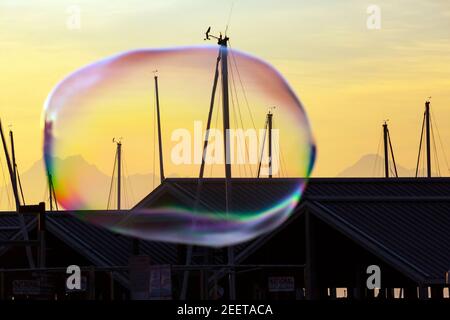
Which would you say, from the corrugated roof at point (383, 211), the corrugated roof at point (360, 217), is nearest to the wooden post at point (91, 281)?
the corrugated roof at point (360, 217)

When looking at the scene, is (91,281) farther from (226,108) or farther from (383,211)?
(383,211)

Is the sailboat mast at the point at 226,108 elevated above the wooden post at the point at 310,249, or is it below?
above

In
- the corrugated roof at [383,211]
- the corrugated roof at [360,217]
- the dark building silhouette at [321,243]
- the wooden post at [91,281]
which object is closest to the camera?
the wooden post at [91,281]

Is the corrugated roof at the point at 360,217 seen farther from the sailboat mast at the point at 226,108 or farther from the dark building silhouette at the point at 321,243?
the sailboat mast at the point at 226,108

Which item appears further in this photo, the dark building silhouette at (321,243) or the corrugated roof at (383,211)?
the dark building silhouette at (321,243)

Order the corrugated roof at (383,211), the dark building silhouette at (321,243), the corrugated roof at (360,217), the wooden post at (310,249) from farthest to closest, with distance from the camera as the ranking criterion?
1. the wooden post at (310,249)
2. the dark building silhouette at (321,243)
3. the corrugated roof at (360,217)
4. the corrugated roof at (383,211)

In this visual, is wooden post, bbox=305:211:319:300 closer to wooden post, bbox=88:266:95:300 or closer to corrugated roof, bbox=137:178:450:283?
corrugated roof, bbox=137:178:450:283

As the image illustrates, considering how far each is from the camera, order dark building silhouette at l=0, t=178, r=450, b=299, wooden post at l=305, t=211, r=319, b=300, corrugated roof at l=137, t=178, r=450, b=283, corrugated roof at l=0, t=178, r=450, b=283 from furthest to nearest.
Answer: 1. wooden post at l=305, t=211, r=319, b=300
2. dark building silhouette at l=0, t=178, r=450, b=299
3. corrugated roof at l=0, t=178, r=450, b=283
4. corrugated roof at l=137, t=178, r=450, b=283

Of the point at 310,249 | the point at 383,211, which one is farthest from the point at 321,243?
the point at 383,211

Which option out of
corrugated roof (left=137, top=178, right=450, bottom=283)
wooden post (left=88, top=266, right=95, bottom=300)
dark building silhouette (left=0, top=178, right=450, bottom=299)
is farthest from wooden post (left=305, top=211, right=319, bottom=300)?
wooden post (left=88, top=266, right=95, bottom=300)
